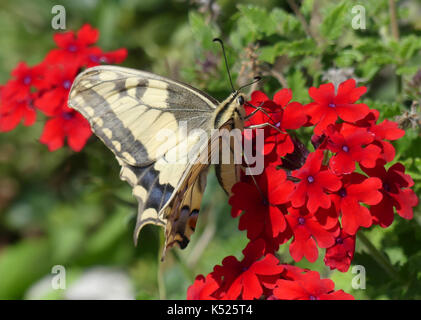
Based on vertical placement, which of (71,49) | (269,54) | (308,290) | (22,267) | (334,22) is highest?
(71,49)

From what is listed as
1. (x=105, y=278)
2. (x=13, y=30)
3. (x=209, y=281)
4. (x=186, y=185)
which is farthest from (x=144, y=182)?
(x=13, y=30)

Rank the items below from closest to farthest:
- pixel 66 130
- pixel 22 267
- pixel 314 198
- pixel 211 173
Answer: pixel 314 198 → pixel 66 130 → pixel 211 173 → pixel 22 267

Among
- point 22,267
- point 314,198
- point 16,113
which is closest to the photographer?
point 314,198

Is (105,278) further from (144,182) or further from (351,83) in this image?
(351,83)

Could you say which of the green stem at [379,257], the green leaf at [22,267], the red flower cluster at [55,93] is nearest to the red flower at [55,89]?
the red flower cluster at [55,93]

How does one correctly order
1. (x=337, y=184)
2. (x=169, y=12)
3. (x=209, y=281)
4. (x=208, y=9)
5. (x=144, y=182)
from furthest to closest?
(x=169, y=12) < (x=208, y=9) < (x=144, y=182) < (x=209, y=281) < (x=337, y=184)

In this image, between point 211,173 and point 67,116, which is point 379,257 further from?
point 67,116

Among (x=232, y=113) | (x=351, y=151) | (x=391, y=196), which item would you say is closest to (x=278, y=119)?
(x=232, y=113)
